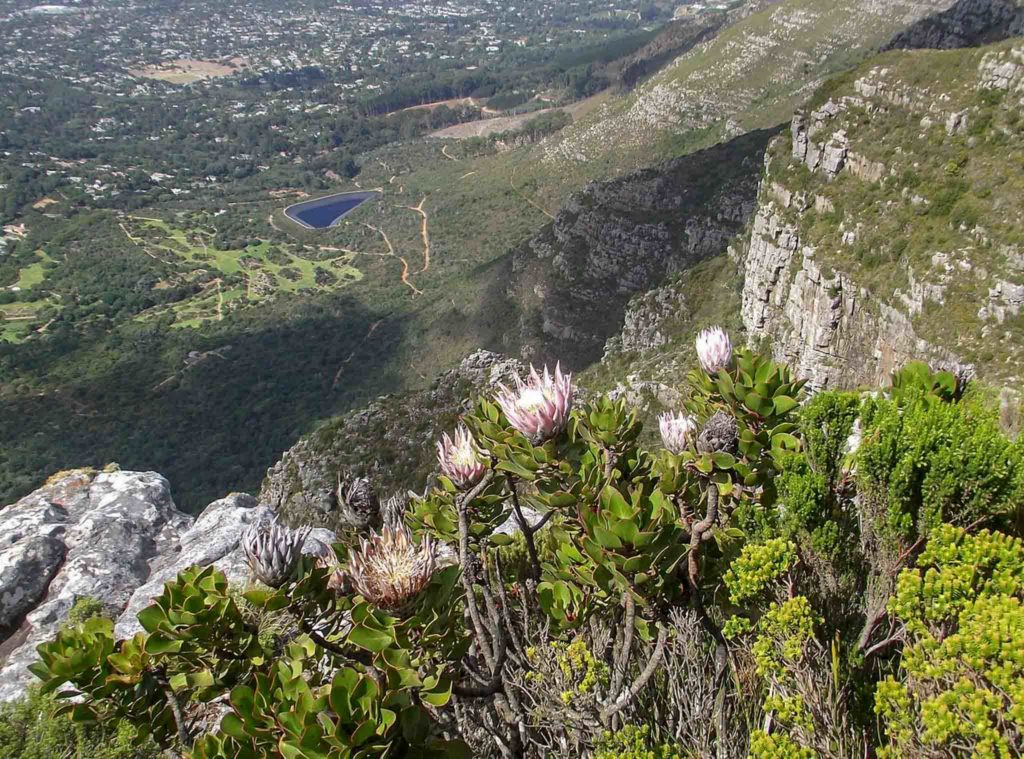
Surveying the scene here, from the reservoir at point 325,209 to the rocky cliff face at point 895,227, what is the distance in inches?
3941

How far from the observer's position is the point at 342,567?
9.32 feet

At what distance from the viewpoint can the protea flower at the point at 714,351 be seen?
3.18 metres

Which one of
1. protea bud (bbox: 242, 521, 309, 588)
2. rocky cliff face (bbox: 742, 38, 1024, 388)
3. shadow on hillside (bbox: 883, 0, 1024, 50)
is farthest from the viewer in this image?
shadow on hillside (bbox: 883, 0, 1024, 50)

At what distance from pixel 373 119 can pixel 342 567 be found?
199 m

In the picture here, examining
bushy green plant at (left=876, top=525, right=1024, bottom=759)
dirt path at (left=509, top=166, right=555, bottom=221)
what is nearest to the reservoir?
dirt path at (left=509, top=166, right=555, bottom=221)

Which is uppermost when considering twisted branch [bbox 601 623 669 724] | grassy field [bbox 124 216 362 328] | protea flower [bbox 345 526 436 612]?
protea flower [bbox 345 526 436 612]

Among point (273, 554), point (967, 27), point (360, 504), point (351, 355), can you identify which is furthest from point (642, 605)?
point (967, 27)

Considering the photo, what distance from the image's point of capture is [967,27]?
61562 millimetres

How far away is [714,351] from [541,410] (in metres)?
1.09

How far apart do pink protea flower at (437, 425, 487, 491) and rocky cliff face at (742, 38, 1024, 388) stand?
867 inches

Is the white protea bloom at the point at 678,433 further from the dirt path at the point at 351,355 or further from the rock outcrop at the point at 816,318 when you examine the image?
the dirt path at the point at 351,355

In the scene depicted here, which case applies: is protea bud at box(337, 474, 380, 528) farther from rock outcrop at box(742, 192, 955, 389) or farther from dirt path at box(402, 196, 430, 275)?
dirt path at box(402, 196, 430, 275)

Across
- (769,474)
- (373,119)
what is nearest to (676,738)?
(769,474)

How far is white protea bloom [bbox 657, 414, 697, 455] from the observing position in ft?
10.5
